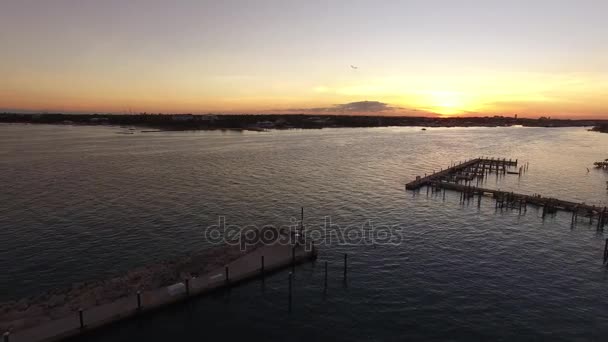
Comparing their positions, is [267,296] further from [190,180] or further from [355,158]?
[355,158]

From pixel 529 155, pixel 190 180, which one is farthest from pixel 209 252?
pixel 529 155

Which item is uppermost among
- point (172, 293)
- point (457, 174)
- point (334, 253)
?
point (457, 174)

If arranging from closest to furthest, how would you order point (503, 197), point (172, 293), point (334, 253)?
1. point (172, 293)
2. point (334, 253)
3. point (503, 197)

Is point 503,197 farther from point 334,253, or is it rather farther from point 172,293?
point 172,293

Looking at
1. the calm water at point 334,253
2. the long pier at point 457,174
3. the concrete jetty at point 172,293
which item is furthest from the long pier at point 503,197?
the concrete jetty at point 172,293

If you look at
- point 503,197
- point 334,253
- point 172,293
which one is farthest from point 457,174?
point 172,293

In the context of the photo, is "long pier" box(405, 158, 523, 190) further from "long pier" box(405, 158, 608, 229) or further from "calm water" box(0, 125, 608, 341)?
"calm water" box(0, 125, 608, 341)
